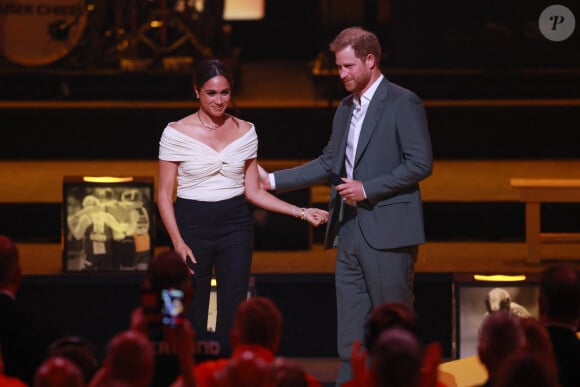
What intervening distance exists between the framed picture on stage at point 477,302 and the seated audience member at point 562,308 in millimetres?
2915

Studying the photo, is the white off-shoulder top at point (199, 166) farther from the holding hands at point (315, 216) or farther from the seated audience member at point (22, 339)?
the seated audience member at point (22, 339)

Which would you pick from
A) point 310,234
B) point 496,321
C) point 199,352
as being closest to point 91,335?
point 310,234

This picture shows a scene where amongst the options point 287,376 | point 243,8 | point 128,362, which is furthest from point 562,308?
Answer: point 243,8

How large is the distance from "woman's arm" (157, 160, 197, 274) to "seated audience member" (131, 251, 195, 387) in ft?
4.40

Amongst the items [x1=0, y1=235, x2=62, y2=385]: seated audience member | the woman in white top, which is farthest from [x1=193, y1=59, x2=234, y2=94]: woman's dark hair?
[x1=0, y1=235, x2=62, y2=385]: seated audience member

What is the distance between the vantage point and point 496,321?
2914 mm

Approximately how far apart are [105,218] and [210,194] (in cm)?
261

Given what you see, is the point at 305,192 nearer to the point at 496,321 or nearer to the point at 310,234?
the point at 310,234

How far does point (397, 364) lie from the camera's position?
2.56 meters

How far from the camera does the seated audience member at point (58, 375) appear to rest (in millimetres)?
2561

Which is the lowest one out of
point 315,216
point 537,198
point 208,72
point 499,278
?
point 499,278

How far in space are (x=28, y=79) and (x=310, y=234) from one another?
166 inches

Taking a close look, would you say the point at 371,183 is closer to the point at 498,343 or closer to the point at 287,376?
the point at 498,343

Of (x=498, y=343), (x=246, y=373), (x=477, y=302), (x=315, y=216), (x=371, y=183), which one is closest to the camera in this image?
(x=246, y=373)
